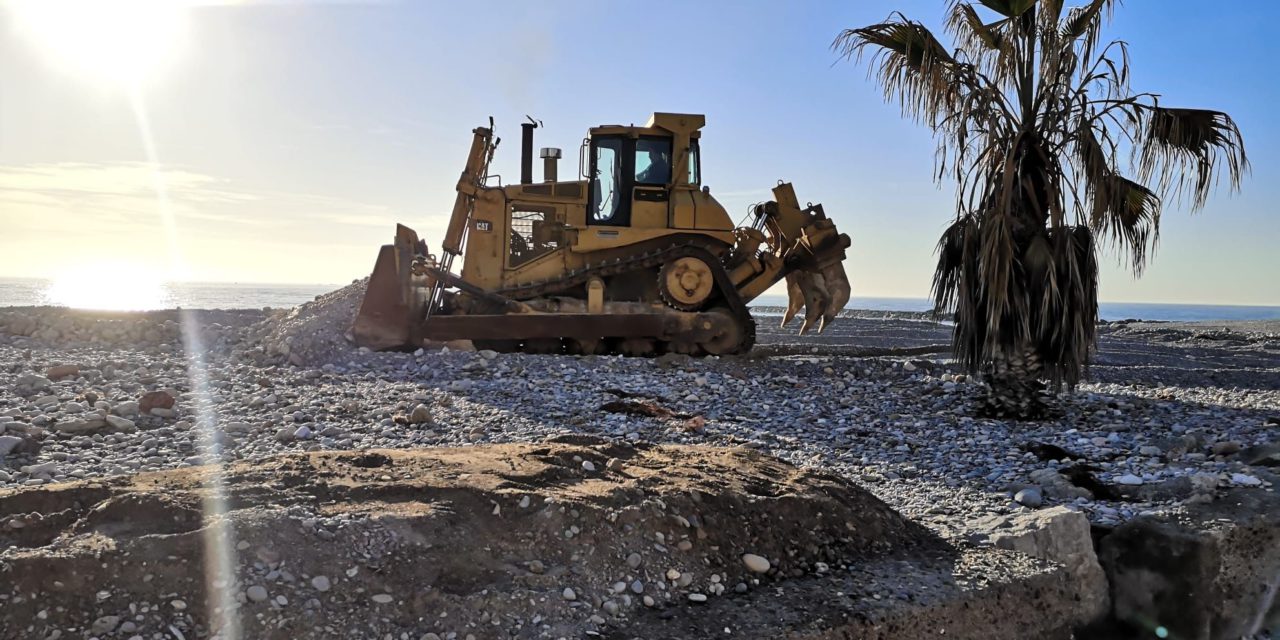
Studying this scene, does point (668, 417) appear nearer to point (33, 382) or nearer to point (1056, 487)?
point (1056, 487)

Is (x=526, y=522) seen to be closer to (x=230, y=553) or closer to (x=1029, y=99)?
(x=230, y=553)

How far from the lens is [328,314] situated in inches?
475

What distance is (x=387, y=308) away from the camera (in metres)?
11.0

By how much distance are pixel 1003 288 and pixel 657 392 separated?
3.27m

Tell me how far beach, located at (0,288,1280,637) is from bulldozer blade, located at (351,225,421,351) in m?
0.41

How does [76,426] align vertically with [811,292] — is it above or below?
below

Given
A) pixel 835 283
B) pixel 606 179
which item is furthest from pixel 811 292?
pixel 606 179

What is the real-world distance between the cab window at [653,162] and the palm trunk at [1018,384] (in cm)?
568

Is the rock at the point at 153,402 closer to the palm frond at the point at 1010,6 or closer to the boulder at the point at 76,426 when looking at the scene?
the boulder at the point at 76,426

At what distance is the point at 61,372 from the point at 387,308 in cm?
348

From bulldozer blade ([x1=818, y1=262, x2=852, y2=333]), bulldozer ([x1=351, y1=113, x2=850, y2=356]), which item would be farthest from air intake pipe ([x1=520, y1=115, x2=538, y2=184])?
bulldozer blade ([x1=818, y1=262, x2=852, y2=333])

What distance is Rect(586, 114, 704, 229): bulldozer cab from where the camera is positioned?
11.9 m

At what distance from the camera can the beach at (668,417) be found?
17.2 ft

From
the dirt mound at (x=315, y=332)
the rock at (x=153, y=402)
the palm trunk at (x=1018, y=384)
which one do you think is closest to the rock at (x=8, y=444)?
the rock at (x=153, y=402)
